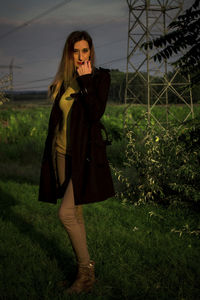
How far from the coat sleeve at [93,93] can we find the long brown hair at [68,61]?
342mm

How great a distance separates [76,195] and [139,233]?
1888mm

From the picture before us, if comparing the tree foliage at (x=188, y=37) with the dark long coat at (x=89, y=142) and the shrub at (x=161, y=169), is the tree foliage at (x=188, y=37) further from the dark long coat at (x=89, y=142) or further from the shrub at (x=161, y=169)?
the shrub at (x=161, y=169)

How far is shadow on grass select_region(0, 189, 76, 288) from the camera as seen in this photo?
3.43 metres

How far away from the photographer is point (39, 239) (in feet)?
13.7

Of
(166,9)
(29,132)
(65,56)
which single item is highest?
(166,9)

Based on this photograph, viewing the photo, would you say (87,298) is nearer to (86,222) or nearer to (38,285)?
→ (38,285)

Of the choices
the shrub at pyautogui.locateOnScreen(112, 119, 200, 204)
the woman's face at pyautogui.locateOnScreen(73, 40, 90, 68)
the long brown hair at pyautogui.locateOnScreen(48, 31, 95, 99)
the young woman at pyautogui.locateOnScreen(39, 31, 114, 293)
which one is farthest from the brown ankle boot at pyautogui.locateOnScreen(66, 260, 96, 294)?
the shrub at pyautogui.locateOnScreen(112, 119, 200, 204)

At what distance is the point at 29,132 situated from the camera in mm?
14586

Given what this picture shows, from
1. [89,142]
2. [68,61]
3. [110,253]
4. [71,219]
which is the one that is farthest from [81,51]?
[110,253]

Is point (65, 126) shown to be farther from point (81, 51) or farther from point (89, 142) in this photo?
point (81, 51)

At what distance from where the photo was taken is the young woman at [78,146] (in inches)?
104

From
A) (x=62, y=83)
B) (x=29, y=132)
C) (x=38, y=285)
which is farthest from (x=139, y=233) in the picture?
(x=29, y=132)

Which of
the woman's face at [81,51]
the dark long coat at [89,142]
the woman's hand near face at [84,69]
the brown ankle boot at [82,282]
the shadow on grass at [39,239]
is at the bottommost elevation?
the shadow on grass at [39,239]

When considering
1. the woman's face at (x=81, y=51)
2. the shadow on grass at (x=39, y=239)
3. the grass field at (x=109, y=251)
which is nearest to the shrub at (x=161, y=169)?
the grass field at (x=109, y=251)
